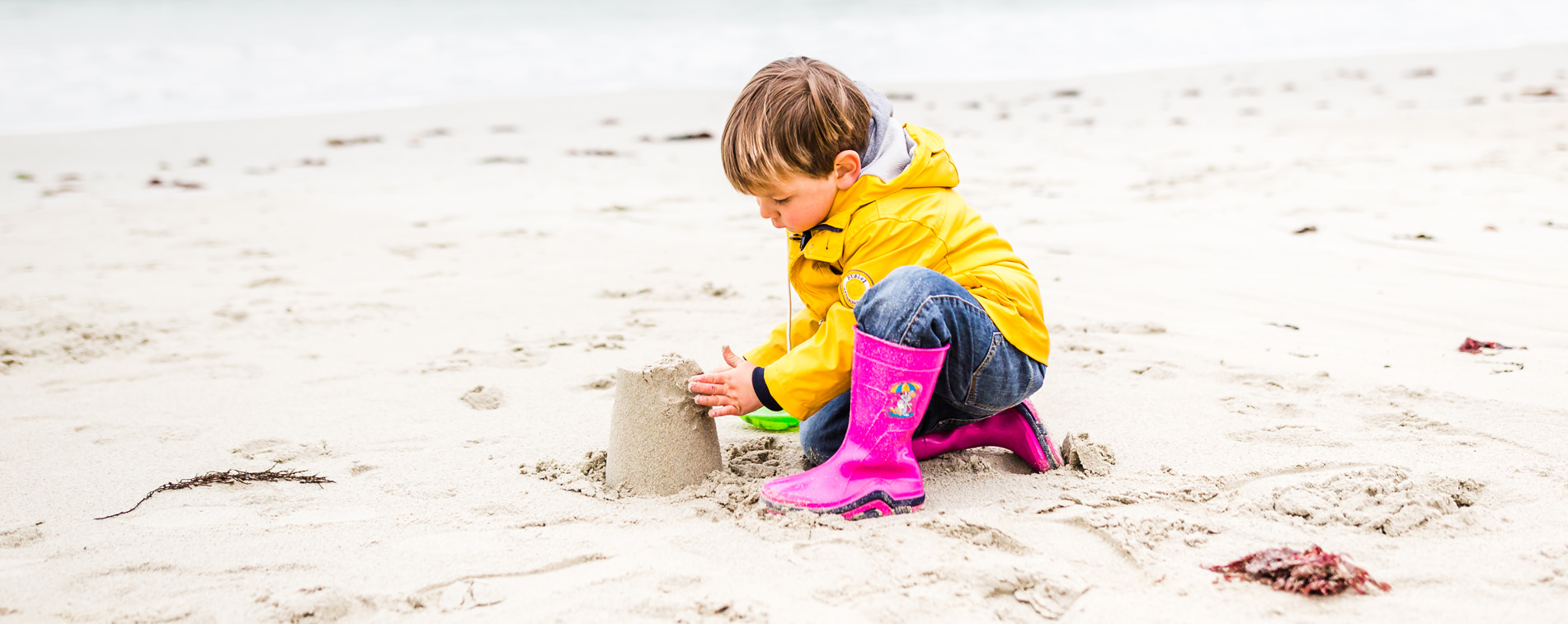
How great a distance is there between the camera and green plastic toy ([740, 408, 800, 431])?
270cm

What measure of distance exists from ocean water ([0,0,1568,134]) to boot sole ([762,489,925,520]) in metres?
9.99

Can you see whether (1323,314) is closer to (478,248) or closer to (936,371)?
(936,371)

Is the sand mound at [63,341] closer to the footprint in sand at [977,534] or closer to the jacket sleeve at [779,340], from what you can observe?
the jacket sleeve at [779,340]

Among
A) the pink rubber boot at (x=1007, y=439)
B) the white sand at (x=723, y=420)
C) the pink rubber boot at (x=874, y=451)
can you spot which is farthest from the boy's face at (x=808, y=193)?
the pink rubber boot at (x=1007, y=439)

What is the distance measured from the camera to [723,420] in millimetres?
2828

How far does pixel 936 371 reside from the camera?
198 cm

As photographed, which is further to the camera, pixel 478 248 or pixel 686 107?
pixel 686 107

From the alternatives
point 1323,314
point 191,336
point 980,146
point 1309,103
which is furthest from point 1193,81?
point 191,336

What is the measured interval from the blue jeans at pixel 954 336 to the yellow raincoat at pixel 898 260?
1.6 inches

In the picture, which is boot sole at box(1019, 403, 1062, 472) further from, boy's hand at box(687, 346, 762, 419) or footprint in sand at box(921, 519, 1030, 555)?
boy's hand at box(687, 346, 762, 419)

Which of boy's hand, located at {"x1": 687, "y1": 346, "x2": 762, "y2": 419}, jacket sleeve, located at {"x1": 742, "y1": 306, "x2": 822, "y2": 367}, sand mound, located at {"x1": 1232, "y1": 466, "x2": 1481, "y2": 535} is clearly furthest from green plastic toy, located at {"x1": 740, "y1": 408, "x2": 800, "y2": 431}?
sand mound, located at {"x1": 1232, "y1": 466, "x2": 1481, "y2": 535}

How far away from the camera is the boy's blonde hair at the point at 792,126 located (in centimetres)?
201

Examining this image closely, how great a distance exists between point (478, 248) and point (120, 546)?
9.99 feet

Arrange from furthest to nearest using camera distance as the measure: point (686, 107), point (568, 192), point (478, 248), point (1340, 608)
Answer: point (686, 107) < point (568, 192) < point (478, 248) < point (1340, 608)
